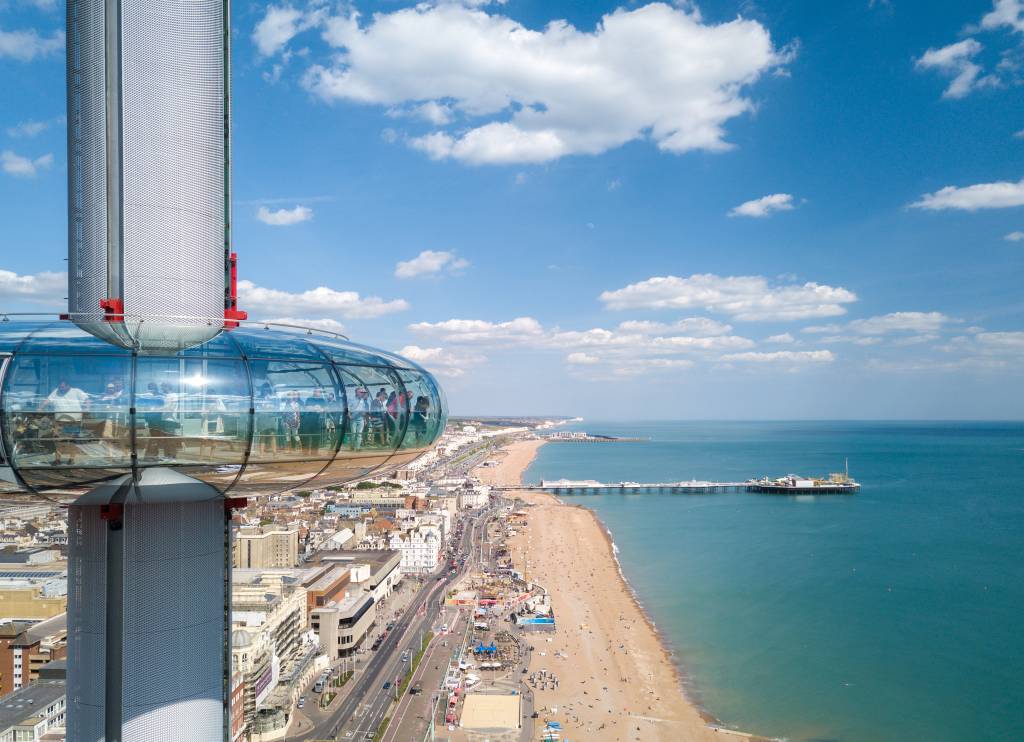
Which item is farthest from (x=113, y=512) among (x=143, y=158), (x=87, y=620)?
(x=143, y=158)

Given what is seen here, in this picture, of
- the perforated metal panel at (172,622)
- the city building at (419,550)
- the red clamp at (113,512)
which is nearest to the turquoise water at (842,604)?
the city building at (419,550)

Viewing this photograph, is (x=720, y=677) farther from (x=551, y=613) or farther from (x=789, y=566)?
(x=789, y=566)

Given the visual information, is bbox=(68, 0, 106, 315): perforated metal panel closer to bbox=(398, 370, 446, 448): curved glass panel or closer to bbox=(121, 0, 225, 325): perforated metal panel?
bbox=(121, 0, 225, 325): perforated metal panel

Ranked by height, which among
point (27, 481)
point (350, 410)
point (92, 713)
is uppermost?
point (350, 410)

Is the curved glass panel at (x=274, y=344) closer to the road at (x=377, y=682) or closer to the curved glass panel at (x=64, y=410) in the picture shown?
the curved glass panel at (x=64, y=410)

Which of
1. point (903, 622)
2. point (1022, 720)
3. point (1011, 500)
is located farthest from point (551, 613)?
point (1011, 500)

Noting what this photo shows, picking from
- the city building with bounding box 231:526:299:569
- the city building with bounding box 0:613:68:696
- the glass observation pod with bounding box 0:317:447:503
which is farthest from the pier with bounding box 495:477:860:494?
the glass observation pod with bounding box 0:317:447:503
